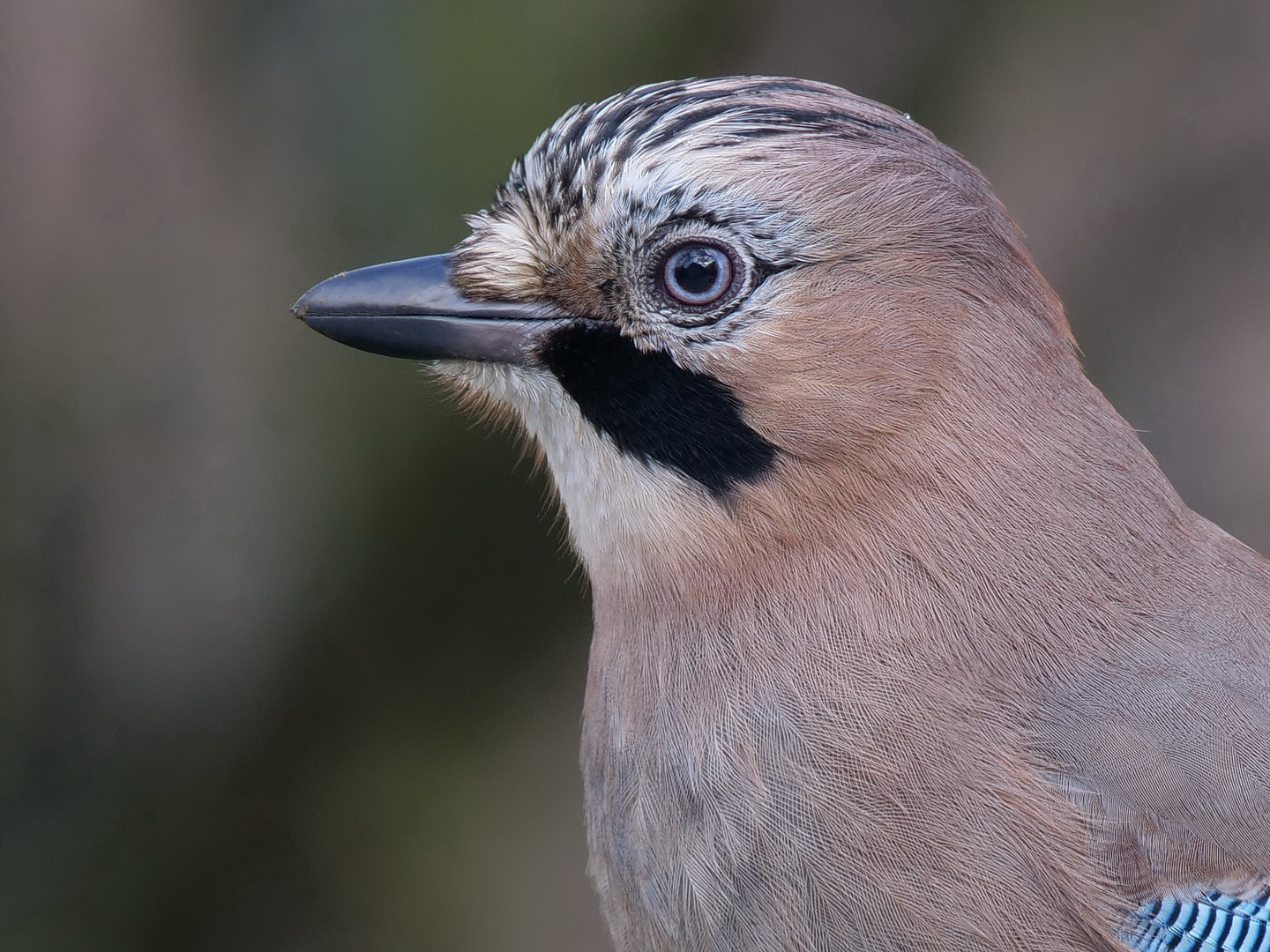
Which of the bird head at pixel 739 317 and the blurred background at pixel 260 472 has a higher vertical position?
the bird head at pixel 739 317

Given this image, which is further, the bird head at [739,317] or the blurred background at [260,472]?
the blurred background at [260,472]

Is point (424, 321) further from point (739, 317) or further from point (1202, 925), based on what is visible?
point (1202, 925)

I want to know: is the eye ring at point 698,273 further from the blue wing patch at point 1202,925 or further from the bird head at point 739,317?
the blue wing patch at point 1202,925

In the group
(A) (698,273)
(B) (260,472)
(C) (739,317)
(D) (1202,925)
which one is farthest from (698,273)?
(B) (260,472)

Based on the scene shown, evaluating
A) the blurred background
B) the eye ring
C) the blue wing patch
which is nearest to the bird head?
the eye ring

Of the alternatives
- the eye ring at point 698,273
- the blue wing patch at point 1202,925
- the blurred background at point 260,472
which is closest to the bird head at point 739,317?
the eye ring at point 698,273

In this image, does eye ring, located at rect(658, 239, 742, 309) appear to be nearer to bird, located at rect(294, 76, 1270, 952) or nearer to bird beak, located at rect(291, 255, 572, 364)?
bird, located at rect(294, 76, 1270, 952)

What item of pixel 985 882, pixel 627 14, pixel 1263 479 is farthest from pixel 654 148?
pixel 1263 479

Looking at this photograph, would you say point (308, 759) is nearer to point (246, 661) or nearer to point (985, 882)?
point (246, 661)

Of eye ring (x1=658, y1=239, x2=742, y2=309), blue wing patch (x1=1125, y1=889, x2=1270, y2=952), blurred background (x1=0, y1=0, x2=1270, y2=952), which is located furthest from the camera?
blurred background (x1=0, y1=0, x2=1270, y2=952)
